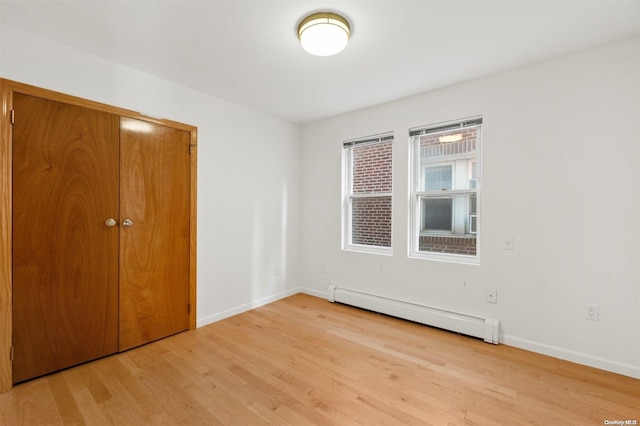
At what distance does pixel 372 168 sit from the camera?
372 centimetres

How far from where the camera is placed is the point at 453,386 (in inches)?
78.6

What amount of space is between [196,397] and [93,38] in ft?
8.80

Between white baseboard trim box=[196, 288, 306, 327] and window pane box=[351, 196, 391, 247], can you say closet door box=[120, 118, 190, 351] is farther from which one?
window pane box=[351, 196, 391, 247]

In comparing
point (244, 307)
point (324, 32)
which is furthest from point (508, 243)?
point (244, 307)

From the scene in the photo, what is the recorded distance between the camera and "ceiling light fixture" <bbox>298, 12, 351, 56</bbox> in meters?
1.85

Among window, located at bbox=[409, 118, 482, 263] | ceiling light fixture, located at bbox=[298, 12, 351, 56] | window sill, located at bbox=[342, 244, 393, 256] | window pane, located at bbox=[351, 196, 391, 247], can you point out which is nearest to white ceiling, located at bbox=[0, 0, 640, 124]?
ceiling light fixture, located at bbox=[298, 12, 351, 56]

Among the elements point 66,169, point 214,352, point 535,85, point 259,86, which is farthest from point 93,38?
point 535,85

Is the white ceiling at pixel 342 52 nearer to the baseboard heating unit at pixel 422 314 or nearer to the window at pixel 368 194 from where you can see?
the window at pixel 368 194

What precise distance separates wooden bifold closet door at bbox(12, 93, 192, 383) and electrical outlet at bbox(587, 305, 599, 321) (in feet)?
11.8

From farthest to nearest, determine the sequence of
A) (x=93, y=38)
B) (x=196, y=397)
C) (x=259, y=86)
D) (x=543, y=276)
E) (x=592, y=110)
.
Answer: (x=259, y=86) < (x=543, y=276) < (x=592, y=110) < (x=93, y=38) < (x=196, y=397)

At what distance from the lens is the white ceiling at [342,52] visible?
1.79 m

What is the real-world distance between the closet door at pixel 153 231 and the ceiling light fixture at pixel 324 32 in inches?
66.1

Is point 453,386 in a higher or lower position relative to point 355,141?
lower

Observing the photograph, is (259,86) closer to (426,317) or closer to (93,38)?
(93,38)
